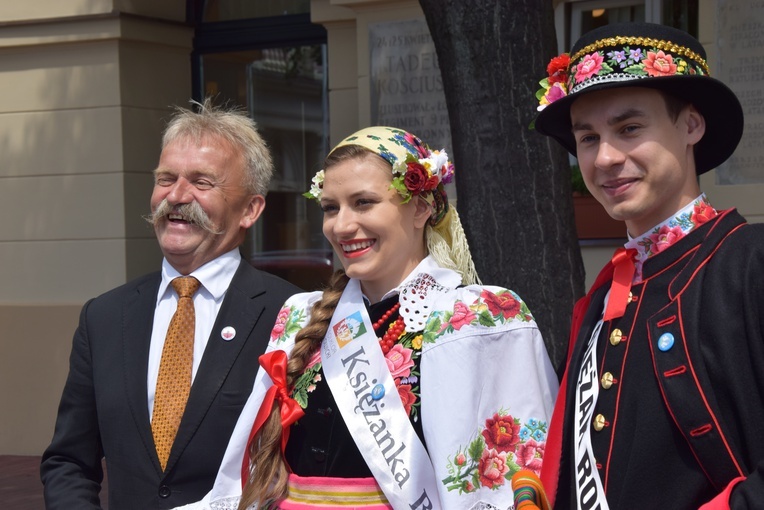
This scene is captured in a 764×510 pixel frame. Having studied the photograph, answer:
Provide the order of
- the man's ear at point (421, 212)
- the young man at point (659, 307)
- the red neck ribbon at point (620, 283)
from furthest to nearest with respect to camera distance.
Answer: the man's ear at point (421, 212), the red neck ribbon at point (620, 283), the young man at point (659, 307)

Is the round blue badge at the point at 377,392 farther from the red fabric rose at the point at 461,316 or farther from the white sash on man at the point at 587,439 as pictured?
the white sash on man at the point at 587,439

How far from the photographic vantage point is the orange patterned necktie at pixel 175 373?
9.89 ft

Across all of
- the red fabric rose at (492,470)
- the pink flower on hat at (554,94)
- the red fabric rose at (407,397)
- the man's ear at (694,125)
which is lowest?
the red fabric rose at (492,470)

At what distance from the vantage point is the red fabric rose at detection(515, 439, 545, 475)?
2.51 m

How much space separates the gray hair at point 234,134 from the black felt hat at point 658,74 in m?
1.22

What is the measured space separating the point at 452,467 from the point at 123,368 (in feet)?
3.68

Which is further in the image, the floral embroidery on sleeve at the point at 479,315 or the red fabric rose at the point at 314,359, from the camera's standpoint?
the red fabric rose at the point at 314,359

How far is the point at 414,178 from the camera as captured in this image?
2699 millimetres

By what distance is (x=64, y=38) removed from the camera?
8.08 metres

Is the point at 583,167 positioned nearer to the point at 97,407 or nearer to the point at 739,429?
the point at 739,429

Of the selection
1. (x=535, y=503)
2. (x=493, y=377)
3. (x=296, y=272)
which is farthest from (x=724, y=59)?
(x=535, y=503)

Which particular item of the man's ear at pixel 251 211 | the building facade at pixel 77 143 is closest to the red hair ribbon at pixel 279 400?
the man's ear at pixel 251 211

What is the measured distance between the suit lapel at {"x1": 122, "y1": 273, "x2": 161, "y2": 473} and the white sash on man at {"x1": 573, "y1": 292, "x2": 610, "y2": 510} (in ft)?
4.28

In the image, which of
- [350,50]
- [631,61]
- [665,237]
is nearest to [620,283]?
[665,237]
